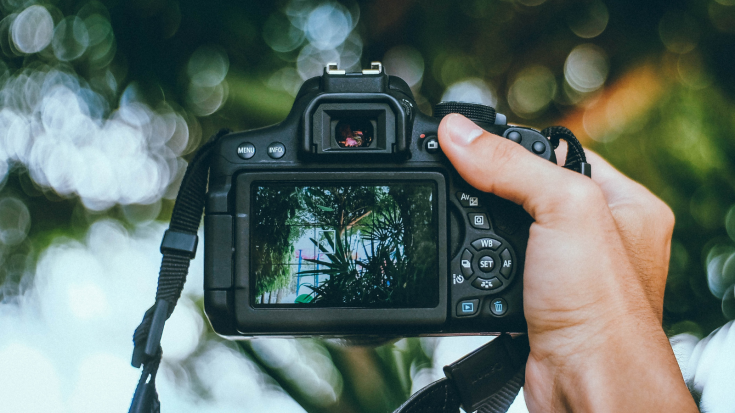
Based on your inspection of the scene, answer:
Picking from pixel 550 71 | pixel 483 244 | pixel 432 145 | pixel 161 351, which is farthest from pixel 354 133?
pixel 550 71

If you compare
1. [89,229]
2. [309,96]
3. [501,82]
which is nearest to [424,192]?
[309,96]

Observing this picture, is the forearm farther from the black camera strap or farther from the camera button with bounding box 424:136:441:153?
the camera button with bounding box 424:136:441:153

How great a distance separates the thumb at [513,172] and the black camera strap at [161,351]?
0.06 metres

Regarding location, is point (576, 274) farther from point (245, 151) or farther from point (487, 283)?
point (245, 151)

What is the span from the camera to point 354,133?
56 cm

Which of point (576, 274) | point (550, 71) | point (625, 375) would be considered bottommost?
point (625, 375)

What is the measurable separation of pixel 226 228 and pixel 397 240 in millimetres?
197

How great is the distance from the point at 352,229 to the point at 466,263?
0.46 ft

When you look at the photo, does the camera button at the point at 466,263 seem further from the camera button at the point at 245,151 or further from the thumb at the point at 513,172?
the camera button at the point at 245,151

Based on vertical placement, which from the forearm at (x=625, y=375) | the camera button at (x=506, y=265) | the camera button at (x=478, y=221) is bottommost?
the forearm at (x=625, y=375)

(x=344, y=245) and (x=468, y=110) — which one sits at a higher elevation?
(x=468, y=110)

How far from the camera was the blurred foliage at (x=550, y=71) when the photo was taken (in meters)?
0.85

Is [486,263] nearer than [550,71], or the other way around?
[486,263]

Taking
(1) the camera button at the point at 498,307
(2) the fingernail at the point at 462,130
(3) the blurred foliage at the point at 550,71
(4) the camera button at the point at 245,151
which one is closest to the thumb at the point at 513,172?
(2) the fingernail at the point at 462,130
